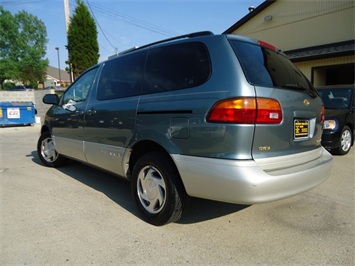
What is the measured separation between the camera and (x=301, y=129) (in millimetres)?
2654

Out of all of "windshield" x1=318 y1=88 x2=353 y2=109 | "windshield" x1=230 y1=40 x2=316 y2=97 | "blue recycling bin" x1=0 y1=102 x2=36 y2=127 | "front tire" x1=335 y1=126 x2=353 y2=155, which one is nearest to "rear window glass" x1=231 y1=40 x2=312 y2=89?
"windshield" x1=230 y1=40 x2=316 y2=97

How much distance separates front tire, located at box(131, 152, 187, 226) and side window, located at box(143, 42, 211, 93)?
724 millimetres

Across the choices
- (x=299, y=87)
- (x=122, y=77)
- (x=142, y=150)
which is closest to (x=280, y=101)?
(x=299, y=87)

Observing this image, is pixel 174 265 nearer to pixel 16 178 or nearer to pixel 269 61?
pixel 269 61

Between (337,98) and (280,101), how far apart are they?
538 centimetres

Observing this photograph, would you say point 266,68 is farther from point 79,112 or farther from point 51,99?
point 51,99

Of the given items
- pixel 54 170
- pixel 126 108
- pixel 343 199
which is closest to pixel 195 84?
pixel 126 108

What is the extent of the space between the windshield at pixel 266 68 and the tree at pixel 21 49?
2020 inches

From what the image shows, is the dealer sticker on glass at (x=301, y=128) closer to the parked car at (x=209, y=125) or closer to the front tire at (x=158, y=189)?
the parked car at (x=209, y=125)

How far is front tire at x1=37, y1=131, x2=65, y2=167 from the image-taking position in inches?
206

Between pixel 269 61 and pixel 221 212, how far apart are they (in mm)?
1739

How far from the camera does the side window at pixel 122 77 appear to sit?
3235 mm

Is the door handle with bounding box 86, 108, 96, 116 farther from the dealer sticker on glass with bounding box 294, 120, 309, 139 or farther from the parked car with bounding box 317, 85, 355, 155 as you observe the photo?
the parked car with bounding box 317, 85, 355, 155

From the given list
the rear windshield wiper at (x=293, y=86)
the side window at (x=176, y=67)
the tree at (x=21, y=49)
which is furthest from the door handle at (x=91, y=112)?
the tree at (x=21, y=49)
